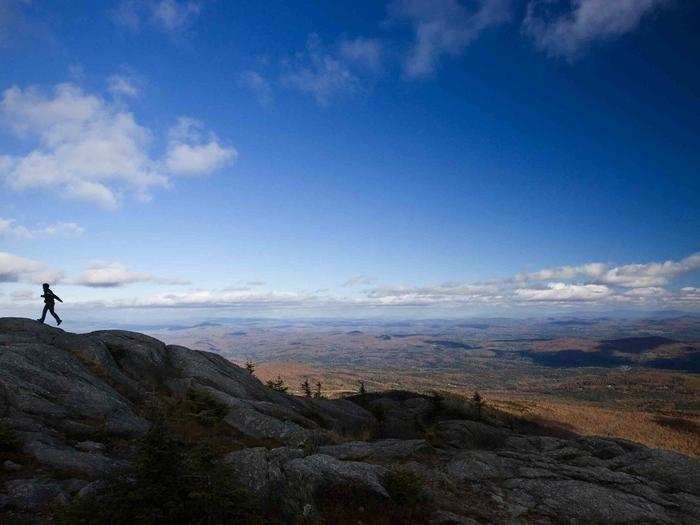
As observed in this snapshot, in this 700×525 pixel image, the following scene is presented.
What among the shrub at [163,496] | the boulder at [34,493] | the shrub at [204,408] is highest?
the shrub at [163,496]

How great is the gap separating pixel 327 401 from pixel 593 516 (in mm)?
27219

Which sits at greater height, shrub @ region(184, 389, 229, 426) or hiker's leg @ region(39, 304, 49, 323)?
hiker's leg @ region(39, 304, 49, 323)

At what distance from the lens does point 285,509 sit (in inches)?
478

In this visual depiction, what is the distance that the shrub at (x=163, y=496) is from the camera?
883 cm

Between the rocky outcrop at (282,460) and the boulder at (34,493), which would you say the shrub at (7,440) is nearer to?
the rocky outcrop at (282,460)

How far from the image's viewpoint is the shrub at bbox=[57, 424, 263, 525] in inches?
348

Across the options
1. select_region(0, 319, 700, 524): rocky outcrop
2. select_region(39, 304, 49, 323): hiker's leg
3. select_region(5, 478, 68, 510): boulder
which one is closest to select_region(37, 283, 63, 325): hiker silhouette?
select_region(39, 304, 49, 323): hiker's leg

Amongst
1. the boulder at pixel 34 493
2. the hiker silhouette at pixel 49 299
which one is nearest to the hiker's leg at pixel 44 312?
the hiker silhouette at pixel 49 299

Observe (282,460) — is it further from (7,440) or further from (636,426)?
(636,426)

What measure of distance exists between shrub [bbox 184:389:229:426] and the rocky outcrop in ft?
2.26

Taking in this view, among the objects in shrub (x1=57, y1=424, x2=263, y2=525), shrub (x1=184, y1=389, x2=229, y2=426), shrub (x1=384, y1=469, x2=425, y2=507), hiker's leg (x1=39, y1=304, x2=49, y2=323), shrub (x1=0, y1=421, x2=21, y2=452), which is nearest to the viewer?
shrub (x1=57, y1=424, x2=263, y2=525)

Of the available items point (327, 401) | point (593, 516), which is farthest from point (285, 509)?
point (327, 401)

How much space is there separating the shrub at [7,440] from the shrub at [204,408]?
928 cm

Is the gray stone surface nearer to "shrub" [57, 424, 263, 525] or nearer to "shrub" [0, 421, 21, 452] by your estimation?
"shrub" [57, 424, 263, 525]
